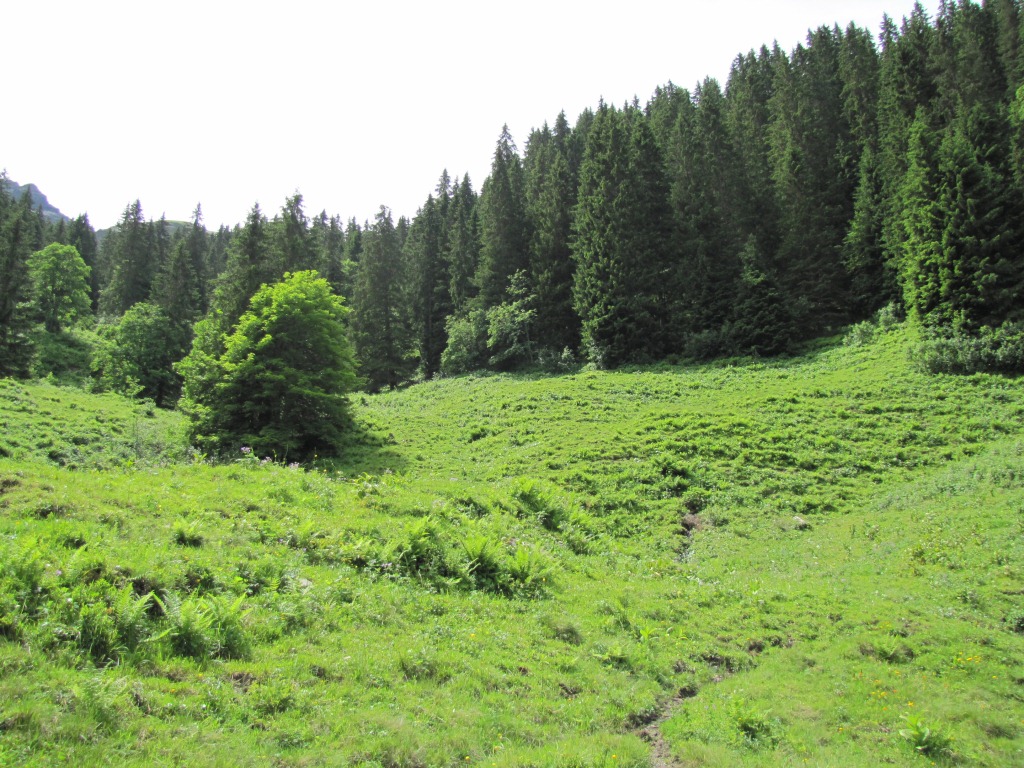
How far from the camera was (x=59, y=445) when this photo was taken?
2445 cm

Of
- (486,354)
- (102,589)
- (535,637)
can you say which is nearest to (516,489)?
(535,637)

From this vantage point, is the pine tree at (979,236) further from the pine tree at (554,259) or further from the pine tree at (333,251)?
the pine tree at (333,251)

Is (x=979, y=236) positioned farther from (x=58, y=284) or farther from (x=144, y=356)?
(x=58, y=284)

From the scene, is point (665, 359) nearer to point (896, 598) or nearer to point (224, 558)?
point (896, 598)

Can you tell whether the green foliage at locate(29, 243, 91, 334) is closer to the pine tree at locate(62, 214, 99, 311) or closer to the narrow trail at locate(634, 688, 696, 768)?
the pine tree at locate(62, 214, 99, 311)

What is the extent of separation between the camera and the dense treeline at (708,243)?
31.0m

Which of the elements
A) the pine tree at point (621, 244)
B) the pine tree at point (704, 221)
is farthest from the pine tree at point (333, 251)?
the pine tree at point (704, 221)

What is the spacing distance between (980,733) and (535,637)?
6.45 meters

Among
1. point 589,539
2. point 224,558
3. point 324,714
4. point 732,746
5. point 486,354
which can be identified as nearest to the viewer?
point 324,714

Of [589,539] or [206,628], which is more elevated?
[206,628]

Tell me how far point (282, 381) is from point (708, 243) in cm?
3537

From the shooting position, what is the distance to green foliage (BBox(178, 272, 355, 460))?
2753 centimetres

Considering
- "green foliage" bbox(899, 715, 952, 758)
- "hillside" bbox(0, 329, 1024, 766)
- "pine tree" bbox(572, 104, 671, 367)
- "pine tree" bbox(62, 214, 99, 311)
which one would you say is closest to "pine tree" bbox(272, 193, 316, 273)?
"pine tree" bbox(572, 104, 671, 367)

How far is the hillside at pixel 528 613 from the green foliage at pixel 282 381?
6.89 m
